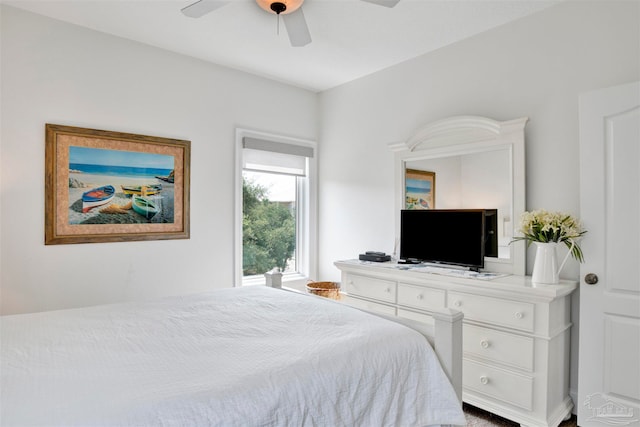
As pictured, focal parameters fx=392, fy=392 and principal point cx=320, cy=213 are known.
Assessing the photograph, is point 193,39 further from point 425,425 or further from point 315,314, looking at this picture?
point 425,425

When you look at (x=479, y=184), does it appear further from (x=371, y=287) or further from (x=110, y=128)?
(x=110, y=128)

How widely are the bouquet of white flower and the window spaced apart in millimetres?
2393

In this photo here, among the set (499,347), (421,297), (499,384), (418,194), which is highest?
(418,194)

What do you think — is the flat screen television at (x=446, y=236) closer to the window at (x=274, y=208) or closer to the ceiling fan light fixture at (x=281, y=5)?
the window at (x=274, y=208)

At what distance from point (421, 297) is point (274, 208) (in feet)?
6.36

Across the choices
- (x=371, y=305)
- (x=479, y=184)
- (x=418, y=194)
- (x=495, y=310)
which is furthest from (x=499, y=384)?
(x=418, y=194)

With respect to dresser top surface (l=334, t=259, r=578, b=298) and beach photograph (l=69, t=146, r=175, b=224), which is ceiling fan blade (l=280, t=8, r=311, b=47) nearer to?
beach photograph (l=69, t=146, r=175, b=224)

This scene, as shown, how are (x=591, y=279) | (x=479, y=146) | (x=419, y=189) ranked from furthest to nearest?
(x=419, y=189)
(x=479, y=146)
(x=591, y=279)

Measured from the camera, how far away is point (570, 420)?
2447mm

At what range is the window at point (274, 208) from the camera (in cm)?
384

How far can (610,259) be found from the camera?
221cm

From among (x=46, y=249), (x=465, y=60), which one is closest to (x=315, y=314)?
(x=46, y=249)

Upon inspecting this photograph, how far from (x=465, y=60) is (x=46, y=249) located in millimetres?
3425

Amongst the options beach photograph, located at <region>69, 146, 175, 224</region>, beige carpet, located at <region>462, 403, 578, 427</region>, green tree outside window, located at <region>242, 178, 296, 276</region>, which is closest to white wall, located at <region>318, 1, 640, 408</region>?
beige carpet, located at <region>462, 403, 578, 427</region>
